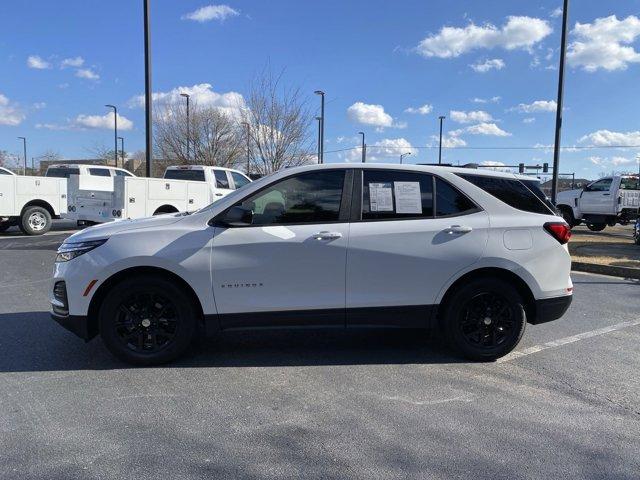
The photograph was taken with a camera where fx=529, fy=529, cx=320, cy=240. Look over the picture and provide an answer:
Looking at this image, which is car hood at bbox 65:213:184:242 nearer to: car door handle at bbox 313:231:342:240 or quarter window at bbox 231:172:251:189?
car door handle at bbox 313:231:342:240

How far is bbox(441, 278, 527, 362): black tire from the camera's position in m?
4.63

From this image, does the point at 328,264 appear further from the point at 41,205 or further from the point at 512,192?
the point at 41,205

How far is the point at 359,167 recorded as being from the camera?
468cm

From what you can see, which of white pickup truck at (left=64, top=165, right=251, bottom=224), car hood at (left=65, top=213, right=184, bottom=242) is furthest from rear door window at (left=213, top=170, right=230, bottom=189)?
car hood at (left=65, top=213, right=184, bottom=242)

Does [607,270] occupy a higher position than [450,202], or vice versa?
[450,202]

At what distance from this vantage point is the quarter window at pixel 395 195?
4586 mm

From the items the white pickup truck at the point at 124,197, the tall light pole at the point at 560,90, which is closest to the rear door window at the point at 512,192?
the white pickup truck at the point at 124,197

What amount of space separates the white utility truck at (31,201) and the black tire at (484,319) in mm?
12453

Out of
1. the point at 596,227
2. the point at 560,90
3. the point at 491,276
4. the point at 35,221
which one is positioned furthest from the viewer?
the point at 596,227

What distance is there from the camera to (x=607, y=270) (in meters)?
9.79

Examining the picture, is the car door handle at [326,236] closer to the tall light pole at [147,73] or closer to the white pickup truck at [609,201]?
the tall light pole at [147,73]

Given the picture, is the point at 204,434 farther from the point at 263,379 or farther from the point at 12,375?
the point at 12,375

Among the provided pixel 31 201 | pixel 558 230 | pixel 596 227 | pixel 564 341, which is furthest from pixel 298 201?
pixel 596 227

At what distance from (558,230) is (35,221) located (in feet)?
47.1
